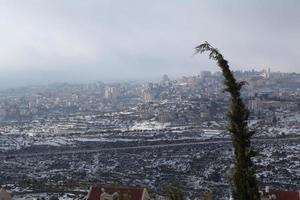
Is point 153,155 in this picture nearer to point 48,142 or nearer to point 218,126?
point 48,142

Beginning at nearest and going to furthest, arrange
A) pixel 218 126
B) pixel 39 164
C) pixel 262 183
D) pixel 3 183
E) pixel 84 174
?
1. pixel 262 183
2. pixel 3 183
3. pixel 84 174
4. pixel 39 164
5. pixel 218 126

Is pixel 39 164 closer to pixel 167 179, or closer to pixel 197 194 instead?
pixel 167 179

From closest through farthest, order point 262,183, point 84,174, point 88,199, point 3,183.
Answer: point 88,199, point 262,183, point 3,183, point 84,174

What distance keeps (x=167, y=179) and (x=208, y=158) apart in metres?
16.9

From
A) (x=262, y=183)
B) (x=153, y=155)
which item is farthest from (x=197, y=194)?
(x=153, y=155)

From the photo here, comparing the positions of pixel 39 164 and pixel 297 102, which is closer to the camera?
pixel 39 164

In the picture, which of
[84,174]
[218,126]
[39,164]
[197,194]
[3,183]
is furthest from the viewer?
[218,126]

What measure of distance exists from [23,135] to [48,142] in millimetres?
14936

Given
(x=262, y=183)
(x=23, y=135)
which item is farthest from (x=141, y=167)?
(x=23, y=135)

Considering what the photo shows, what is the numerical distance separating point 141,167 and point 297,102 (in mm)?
92966

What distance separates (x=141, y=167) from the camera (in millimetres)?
81500

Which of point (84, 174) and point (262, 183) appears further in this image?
point (84, 174)

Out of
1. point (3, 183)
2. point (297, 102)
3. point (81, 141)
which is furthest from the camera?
point (297, 102)

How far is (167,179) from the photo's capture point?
7144cm
